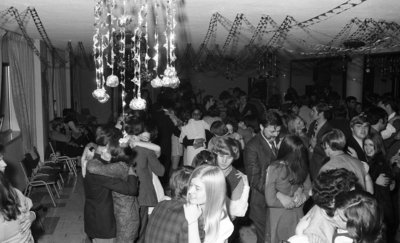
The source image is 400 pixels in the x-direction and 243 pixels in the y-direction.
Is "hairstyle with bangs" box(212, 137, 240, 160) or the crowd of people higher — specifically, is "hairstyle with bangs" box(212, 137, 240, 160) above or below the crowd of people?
above

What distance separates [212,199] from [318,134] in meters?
2.90

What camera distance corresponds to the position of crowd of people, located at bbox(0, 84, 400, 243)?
7.84 ft

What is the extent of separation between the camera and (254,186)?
4.05 meters

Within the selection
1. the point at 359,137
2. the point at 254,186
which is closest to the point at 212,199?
the point at 254,186

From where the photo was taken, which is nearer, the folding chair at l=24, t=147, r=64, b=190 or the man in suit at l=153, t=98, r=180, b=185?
the folding chair at l=24, t=147, r=64, b=190

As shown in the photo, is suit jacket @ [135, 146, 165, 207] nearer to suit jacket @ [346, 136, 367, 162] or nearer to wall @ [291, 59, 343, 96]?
suit jacket @ [346, 136, 367, 162]

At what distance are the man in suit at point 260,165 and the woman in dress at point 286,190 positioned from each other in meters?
0.47

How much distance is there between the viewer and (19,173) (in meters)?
6.89

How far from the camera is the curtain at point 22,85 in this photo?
7.16 metres

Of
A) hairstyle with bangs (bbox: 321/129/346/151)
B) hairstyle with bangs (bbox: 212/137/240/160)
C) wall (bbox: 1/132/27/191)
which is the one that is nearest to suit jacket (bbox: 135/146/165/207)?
hairstyle with bangs (bbox: 212/137/240/160)

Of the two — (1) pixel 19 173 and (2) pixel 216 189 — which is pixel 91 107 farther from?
(2) pixel 216 189

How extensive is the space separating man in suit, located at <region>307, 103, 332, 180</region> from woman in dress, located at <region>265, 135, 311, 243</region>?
84cm

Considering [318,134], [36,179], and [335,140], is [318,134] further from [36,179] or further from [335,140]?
[36,179]

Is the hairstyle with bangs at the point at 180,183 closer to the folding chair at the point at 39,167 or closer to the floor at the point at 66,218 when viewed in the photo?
the floor at the point at 66,218
